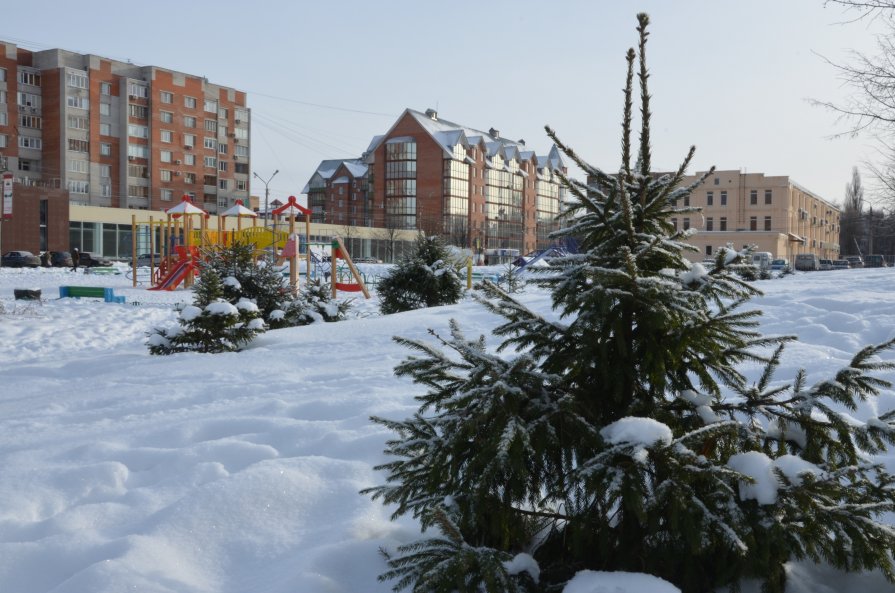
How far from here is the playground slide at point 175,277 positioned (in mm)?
26391

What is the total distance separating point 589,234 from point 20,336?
13326 millimetres

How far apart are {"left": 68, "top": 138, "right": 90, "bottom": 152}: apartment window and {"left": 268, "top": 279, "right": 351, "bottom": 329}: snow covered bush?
6331cm

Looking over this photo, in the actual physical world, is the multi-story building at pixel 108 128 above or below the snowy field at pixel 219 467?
above

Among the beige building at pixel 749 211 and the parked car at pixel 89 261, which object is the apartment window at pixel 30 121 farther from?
the beige building at pixel 749 211

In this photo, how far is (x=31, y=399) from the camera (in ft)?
24.0

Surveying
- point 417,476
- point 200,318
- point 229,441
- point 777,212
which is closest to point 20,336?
point 200,318

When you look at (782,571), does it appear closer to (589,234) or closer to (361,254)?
(589,234)

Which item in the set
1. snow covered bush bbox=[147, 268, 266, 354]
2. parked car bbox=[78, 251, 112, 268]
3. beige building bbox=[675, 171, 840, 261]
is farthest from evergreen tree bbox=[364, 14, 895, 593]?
beige building bbox=[675, 171, 840, 261]

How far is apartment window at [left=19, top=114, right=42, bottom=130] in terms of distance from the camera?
220 feet

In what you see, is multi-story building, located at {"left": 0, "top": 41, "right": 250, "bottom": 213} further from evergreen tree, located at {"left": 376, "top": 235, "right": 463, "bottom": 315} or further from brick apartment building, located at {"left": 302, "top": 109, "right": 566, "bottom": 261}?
evergreen tree, located at {"left": 376, "top": 235, "right": 463, "bottom": 315}

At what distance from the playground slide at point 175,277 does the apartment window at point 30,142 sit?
5170 centimetres

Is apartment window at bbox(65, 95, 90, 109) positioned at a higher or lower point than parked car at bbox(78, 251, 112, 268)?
higher

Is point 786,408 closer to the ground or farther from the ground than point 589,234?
closer to the ground

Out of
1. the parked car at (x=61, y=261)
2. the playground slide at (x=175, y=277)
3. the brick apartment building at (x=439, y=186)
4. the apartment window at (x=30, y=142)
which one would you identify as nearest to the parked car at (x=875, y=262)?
the brick apartment building at (x=439, y=186)
